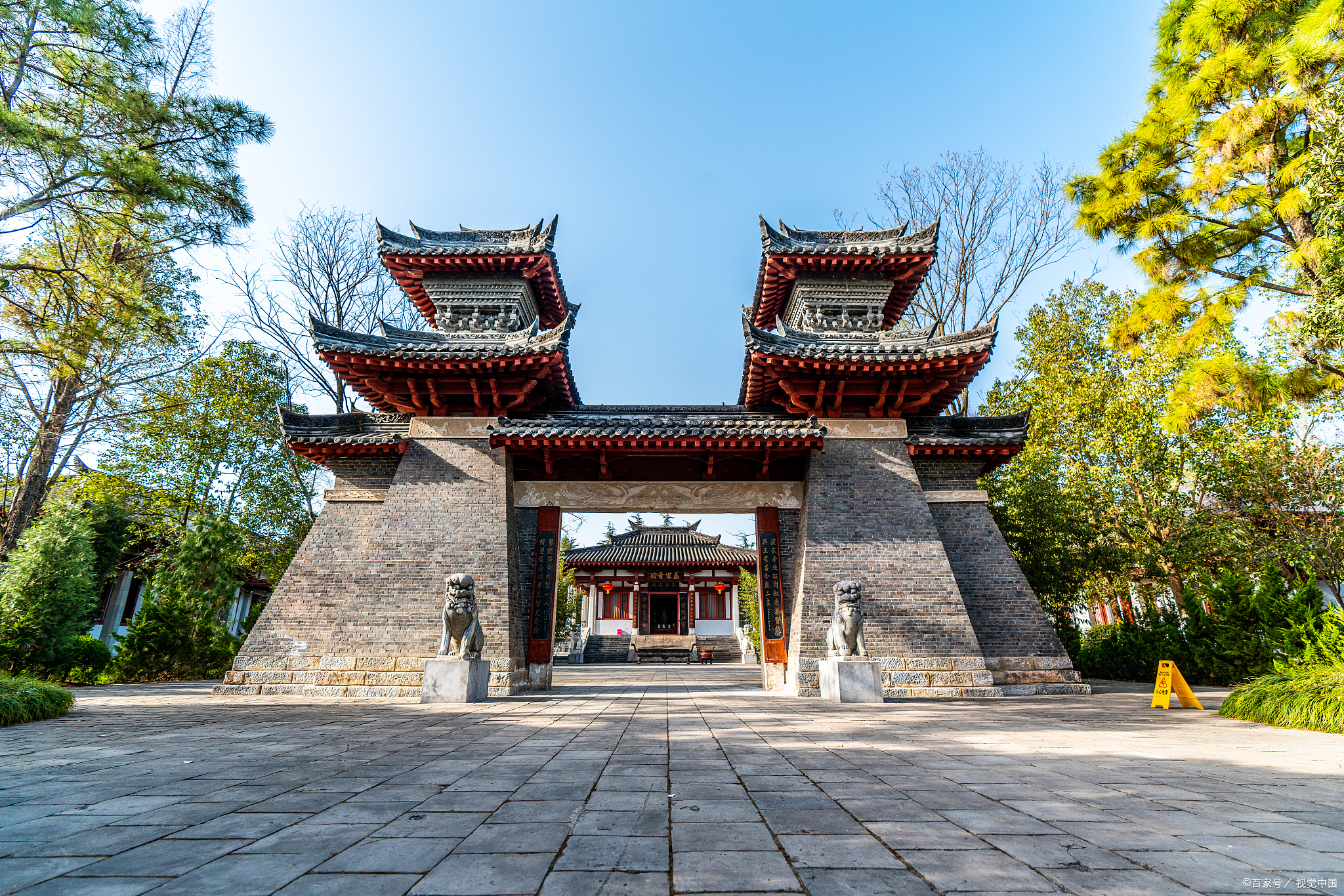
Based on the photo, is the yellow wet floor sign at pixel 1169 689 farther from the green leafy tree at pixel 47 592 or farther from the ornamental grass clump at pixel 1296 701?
the green leafy tree at pixel 47 592

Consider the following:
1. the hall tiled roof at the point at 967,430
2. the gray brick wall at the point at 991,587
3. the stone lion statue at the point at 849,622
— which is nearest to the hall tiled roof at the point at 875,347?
the hall tiled roof at the point at 967,430

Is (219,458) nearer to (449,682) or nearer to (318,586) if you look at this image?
(318,586)

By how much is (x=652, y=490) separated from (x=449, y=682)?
5.11m

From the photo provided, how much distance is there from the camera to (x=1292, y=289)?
9.68 metres

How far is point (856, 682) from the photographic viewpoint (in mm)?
8844

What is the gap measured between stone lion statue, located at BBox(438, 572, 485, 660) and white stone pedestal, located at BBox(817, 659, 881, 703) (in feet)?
18.1

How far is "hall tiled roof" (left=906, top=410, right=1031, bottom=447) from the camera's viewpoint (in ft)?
36.8

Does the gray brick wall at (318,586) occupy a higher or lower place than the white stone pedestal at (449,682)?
higher

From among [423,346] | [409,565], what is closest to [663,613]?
[409,565]

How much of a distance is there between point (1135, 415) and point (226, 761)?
61.6 ft

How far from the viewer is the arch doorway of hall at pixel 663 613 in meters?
30.8

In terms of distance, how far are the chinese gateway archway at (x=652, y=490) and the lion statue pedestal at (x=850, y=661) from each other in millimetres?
1067

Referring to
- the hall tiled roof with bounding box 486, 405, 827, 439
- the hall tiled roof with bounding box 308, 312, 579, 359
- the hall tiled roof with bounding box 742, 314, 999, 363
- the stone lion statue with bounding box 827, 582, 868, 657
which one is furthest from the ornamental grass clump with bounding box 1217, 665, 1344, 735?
the hall tiled roof with bounding box 308, 312, 579, 359

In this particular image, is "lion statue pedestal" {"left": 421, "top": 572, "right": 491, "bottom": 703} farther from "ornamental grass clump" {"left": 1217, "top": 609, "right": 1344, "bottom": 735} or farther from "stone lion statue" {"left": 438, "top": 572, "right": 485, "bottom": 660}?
"ornamental grass clump" {"left": 1217, "top": 609, "right": 1344, "bottom": 735}
